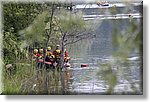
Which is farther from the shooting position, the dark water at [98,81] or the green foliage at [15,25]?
the green foliage at [15,25]

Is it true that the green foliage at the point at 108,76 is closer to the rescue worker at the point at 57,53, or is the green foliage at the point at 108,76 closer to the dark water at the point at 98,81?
the dark water at the point at 98,81

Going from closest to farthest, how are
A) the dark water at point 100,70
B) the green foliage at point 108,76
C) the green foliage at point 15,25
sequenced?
the green foliage at point 108,76
the dark water at point 100,70
the green foliage at point 15,25

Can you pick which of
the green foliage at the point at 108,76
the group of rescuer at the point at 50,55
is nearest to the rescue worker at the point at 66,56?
the group of rescuer at the point at 50,55

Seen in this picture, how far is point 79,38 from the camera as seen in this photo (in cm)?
225

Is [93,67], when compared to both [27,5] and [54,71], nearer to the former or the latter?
[54,71]

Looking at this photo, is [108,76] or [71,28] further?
[71,28]

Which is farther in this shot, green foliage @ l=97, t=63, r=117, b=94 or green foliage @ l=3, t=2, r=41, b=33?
green foliage @ l=3, t=2, r=41, b=33

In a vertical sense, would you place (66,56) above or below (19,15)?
below

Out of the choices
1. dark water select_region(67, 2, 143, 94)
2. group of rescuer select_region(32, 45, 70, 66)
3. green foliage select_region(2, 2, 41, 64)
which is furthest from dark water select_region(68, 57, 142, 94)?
green foliage select_region(2, 2, 41, 64)

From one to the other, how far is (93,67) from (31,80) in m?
0.46

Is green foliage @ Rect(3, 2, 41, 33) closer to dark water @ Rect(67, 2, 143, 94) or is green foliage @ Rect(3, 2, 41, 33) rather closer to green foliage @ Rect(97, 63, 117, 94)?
dark water @ Rect(67, 2, 143, 94)

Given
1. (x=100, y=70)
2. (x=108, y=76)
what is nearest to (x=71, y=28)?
(x=100, y=70)

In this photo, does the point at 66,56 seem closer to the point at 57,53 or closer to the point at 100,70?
the point at 57,53

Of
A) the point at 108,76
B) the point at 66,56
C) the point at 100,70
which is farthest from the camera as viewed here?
the point at 66,56
